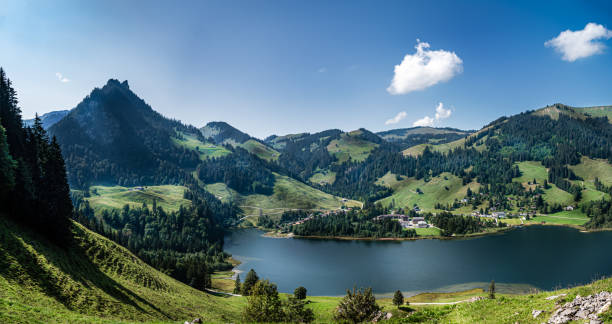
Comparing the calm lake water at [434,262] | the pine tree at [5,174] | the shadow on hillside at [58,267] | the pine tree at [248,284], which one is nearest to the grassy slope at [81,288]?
the shadow on hillside at [58,267]

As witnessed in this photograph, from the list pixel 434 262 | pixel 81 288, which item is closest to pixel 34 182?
A: pixel 81 288

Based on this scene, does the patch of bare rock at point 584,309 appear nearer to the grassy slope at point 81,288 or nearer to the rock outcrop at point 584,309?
the rock outcrop at point 584,309

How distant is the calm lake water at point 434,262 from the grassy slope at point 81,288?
5647 cm

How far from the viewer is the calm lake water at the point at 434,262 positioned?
104 metres

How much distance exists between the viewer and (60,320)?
23344 mm

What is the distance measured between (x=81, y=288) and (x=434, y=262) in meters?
129

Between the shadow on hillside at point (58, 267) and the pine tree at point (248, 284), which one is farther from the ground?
the shadow on hillside at point (58, 267)

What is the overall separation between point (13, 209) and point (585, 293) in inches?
2625

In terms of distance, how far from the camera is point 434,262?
5108 inches

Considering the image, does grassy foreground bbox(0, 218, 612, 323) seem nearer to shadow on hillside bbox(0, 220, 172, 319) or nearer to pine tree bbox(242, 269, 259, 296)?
shadow on hillside bbox(0, 220, 172, 319)

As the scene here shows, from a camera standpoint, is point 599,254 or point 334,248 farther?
point 334,248

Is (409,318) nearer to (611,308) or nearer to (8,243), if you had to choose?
(611,308)

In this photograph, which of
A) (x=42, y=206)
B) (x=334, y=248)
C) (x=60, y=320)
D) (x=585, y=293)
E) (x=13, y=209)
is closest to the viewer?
(x=585, y=293)

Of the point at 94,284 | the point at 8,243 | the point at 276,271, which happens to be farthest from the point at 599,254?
the point at 8,243
